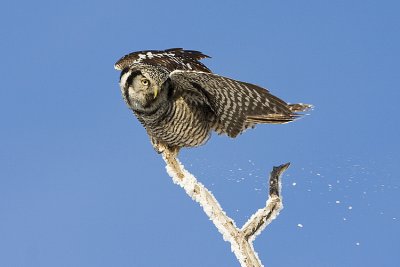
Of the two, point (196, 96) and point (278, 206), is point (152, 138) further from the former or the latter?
point (278, 206)

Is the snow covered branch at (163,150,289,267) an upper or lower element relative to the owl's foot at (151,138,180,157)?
lower

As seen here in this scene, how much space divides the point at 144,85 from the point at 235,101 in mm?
1244

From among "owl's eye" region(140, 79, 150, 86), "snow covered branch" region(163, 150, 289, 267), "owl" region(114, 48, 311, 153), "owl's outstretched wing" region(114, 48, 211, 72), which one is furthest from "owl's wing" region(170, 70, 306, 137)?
"owl's outstretched wing" region(114, 48, 211, 72)

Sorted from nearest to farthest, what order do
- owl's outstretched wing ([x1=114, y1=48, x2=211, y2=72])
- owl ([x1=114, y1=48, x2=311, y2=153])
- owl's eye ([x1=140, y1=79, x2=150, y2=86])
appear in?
owl ([x1=114, y1=48, x2=311, y2=153])
owl's eye ([x1=140, y1=79, x2=150, y2=86])
owl's outstretched wing ([x1=114, y1=48, x2=211, y2=72])

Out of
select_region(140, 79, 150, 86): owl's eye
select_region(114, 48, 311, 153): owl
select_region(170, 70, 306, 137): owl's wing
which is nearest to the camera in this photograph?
select_region(170, 70, 306, 137): owl's wing

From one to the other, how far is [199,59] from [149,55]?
0.82 m

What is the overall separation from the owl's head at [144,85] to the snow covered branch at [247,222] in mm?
1067

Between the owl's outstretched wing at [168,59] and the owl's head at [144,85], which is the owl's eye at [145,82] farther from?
the owl's outstretched wing at [168,59]

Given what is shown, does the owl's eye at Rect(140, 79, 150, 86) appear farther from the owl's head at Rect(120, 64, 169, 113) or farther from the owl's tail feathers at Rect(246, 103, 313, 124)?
the owl's tail feathers at Rect(246, 103, 313, 124)

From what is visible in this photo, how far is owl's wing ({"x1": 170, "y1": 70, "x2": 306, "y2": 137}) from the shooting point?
713cm

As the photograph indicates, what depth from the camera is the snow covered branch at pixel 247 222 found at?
8.45 m

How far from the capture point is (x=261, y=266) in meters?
8.34

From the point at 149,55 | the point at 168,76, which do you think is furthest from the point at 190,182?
the point at 149,55

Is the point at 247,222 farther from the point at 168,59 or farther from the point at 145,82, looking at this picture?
the point at 168,59
